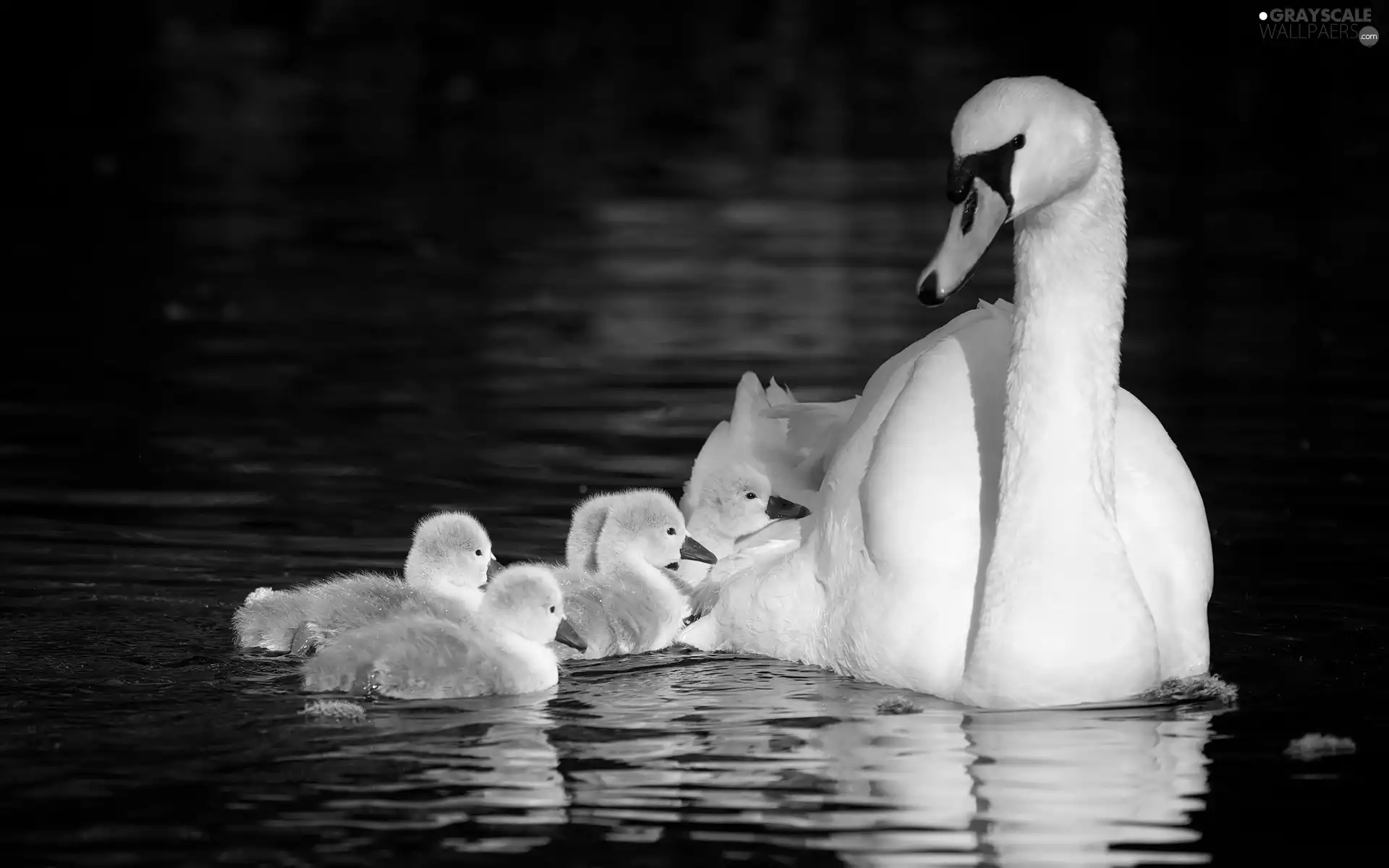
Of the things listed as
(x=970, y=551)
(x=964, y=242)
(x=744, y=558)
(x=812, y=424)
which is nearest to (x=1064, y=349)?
(x=964, y=242)

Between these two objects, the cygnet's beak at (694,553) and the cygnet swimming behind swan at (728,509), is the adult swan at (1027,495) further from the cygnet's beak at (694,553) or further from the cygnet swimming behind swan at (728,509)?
the cygnet swimming behind swan at (728,509)

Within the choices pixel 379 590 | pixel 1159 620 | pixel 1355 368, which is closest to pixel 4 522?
pixel 379 590

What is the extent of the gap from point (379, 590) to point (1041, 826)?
10.3 ft

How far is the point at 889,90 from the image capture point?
1283 inches

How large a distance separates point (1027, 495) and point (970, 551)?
0.40 meters

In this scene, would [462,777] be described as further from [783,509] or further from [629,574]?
[783,509]

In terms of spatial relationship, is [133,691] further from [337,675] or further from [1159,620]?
[1159,620]

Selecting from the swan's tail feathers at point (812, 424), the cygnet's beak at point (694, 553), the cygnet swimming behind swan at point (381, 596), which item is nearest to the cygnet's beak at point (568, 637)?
the cygnet swimming behind swan at point (381, 596)

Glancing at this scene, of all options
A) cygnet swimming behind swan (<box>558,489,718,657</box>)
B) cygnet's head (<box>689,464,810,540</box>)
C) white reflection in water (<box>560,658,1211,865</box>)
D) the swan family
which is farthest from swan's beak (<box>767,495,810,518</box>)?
white reflection in water (<box>560,658,1211,865</box>)

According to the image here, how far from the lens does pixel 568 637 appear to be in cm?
915

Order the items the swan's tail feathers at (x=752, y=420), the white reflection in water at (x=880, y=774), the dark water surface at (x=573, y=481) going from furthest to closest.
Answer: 1. the swan's tail feathers at (x=752, y=420)
2. the dark water surface at (x=573, y=481)
3. the white reflection in water at (x=880, y=774)

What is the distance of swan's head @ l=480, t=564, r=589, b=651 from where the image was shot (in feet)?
29.3

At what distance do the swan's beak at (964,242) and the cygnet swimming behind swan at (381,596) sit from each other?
90.6 inches

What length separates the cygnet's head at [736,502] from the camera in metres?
10.8
